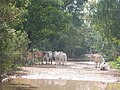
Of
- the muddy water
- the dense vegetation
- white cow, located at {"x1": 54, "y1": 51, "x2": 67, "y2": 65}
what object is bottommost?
the muddy water

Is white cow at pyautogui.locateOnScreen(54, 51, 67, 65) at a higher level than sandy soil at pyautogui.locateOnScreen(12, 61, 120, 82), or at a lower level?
higher

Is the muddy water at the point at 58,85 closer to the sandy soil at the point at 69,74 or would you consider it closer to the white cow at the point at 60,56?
the sandy soil at the point at 69,74

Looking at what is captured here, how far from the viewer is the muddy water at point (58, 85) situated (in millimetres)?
17361

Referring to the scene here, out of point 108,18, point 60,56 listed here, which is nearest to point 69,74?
point 60,56

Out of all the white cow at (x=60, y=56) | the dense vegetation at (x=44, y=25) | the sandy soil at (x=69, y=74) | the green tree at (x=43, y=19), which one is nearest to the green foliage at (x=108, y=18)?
the dense vegetation at (x=44, y=25)

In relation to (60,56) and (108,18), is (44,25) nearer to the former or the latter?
(60,56)

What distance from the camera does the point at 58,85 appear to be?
61.1ft

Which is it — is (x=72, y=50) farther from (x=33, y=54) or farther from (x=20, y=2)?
(x=20, y=2)

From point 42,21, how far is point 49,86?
19040mm

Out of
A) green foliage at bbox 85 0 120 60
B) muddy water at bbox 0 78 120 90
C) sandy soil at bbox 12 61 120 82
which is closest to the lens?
muddy water at bbox 0 78 120 90

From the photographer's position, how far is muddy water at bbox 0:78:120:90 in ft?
57.0

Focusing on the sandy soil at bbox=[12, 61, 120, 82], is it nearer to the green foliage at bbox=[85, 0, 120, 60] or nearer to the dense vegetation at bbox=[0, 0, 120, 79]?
the dense vegetation at bbox=[0, 0, 120, 79]

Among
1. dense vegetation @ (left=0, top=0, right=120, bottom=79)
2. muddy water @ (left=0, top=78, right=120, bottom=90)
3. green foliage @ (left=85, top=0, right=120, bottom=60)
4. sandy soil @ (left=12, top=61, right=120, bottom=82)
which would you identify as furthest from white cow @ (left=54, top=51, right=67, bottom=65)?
muddy water @ (left=0, top=78, right=120, bottom=90)

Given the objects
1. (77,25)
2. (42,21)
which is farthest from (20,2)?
(77,25)
